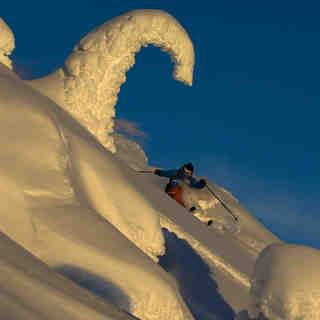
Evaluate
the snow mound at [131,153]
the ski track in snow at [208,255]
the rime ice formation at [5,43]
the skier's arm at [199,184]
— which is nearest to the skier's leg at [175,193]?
the skier's arm at [199,184]

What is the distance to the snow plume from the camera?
769 cm

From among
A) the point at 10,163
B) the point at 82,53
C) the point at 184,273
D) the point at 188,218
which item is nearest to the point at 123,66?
the point at 82,53

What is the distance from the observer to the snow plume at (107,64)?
7691 millimetres

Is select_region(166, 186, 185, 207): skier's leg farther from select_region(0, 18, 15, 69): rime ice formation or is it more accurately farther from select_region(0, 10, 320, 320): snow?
select_region(0, 10, 320, 320): snow

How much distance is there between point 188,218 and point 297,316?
14.9ft

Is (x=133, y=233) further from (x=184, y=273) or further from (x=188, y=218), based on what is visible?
(x=188, y=218)

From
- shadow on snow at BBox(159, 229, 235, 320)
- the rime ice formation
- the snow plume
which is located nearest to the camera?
shadow on snow at BBox(159, 229, 235, 320)

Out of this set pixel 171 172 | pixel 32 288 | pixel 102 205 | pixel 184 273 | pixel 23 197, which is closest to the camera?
pixel 32 288

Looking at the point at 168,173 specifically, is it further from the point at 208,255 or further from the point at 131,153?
the point at 208,255

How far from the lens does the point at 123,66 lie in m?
8.07

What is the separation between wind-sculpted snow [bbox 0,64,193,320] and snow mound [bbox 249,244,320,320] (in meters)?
0.51

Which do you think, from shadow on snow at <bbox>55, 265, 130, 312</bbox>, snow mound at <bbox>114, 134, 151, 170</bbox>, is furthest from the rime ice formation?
snow mound at <bbox>114, 134, 151, 170</bbox>

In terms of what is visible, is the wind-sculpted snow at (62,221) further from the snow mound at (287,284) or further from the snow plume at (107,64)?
the snow plume at (107,64)

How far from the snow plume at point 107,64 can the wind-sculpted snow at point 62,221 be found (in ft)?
10.7
